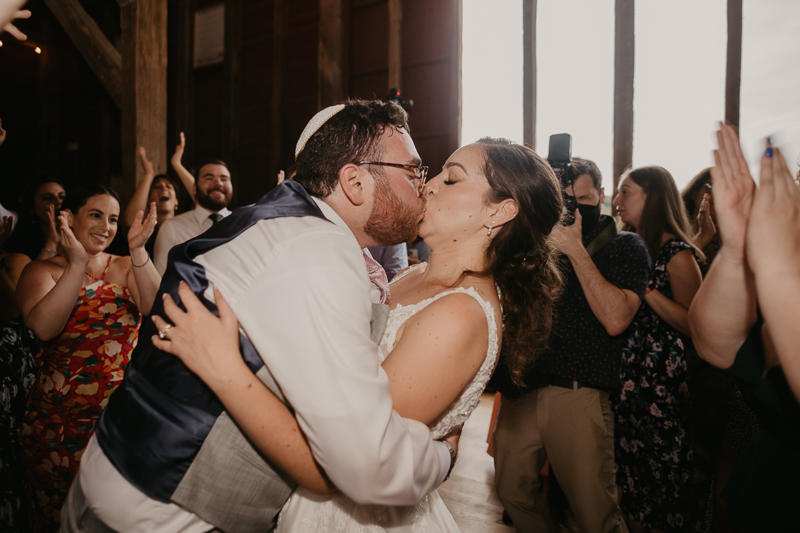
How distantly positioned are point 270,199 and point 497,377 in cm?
138

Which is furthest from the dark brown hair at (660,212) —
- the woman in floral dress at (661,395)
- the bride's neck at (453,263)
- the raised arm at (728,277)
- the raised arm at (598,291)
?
the bride's neck at (453,263)

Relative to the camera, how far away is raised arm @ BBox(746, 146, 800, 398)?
89 cm

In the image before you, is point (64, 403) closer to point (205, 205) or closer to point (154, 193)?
point (205, 205)

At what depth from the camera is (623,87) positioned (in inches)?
158

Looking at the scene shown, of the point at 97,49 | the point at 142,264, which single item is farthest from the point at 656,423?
the point at 97,49

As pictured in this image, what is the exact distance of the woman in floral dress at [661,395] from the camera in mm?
2211

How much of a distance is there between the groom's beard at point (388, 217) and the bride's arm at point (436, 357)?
0.28 metres

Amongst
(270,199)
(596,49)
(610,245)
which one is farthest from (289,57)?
(270,199)

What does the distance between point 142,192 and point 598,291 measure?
11.2 ft

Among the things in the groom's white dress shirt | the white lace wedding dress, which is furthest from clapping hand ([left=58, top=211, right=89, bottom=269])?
the white lace wedding dress

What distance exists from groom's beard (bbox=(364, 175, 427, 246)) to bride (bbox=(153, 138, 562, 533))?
0.15 meters

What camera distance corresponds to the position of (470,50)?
15.8ft

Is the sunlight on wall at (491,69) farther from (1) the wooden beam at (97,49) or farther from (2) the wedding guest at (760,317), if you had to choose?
(2) the wedding guest at (760,317)

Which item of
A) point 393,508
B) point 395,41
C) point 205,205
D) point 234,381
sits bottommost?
point 393,508
